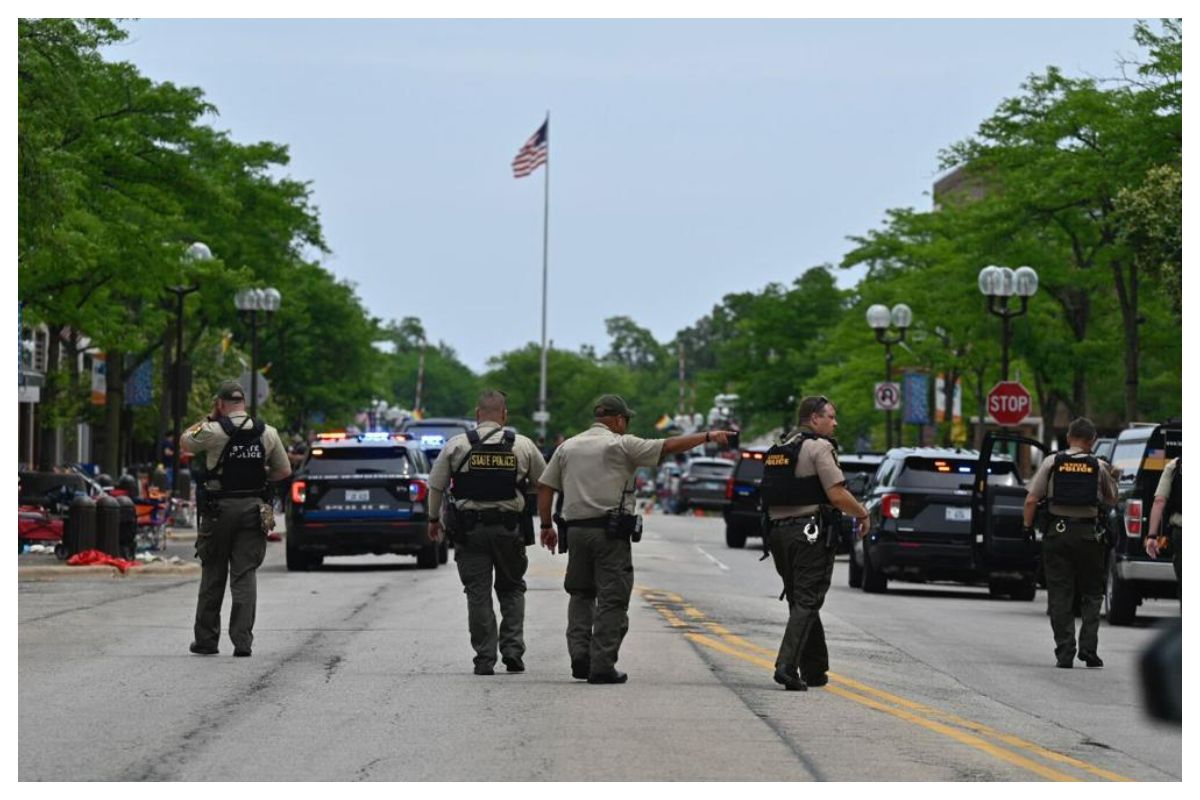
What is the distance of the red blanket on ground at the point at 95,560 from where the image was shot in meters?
28.0

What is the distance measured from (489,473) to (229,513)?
2.14m

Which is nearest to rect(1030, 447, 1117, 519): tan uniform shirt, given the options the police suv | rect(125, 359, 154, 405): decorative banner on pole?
the police suv

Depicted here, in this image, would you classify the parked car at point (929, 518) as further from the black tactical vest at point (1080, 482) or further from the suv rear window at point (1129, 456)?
the black tactical vest at point (1080, 482)

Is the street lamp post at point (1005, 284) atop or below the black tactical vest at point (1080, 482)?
atop

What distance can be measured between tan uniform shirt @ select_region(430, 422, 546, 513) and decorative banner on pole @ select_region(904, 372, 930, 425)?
44.9 meters

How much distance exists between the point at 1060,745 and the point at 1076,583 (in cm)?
609

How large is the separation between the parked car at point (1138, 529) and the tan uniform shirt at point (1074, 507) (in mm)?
3416

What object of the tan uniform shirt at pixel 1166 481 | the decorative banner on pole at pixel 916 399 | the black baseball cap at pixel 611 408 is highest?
the decorative banner on pole at pixel 916 399

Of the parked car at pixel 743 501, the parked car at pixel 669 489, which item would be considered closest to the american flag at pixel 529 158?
the parked car at pixel 669 489

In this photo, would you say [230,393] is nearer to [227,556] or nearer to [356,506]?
[227,556]

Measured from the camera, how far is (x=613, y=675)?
1377 centimetres

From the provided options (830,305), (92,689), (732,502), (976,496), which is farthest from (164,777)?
(830,305)

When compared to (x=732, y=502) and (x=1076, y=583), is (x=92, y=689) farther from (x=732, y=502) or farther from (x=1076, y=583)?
(x=732, y=502)

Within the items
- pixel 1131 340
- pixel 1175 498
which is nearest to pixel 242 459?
pixel 1175 498
